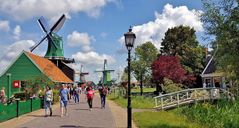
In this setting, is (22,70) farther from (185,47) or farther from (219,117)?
(219,117)

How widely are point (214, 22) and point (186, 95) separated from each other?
64.6 ft

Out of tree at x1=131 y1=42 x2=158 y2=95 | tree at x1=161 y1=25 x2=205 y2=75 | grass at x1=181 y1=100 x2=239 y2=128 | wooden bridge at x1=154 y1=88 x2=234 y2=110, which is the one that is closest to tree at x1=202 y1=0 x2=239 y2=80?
grass at x1=181 y1=100 x2=239 y2=128

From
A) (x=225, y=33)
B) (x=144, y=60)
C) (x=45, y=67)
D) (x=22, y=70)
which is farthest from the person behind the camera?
(x=144, y=60)

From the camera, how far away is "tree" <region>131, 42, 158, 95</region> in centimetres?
7856

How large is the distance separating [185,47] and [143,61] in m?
15.3

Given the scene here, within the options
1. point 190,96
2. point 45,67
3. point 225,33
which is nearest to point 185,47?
point 45,67

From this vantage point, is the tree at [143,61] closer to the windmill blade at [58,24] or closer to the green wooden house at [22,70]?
the windmill blade at [58,24]

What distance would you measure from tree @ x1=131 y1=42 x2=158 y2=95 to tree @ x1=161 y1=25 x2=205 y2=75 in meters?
9.74

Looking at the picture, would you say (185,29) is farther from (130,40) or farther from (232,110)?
(130,40)

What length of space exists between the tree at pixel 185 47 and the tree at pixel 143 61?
32.0 ft

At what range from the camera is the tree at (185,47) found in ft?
216

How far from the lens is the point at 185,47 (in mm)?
67250

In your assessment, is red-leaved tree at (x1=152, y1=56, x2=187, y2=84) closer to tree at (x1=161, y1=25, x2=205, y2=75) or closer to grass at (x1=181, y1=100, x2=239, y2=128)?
tree at (x1=161, y1=25, x2=205, y2=75)

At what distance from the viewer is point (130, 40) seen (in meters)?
17.0
